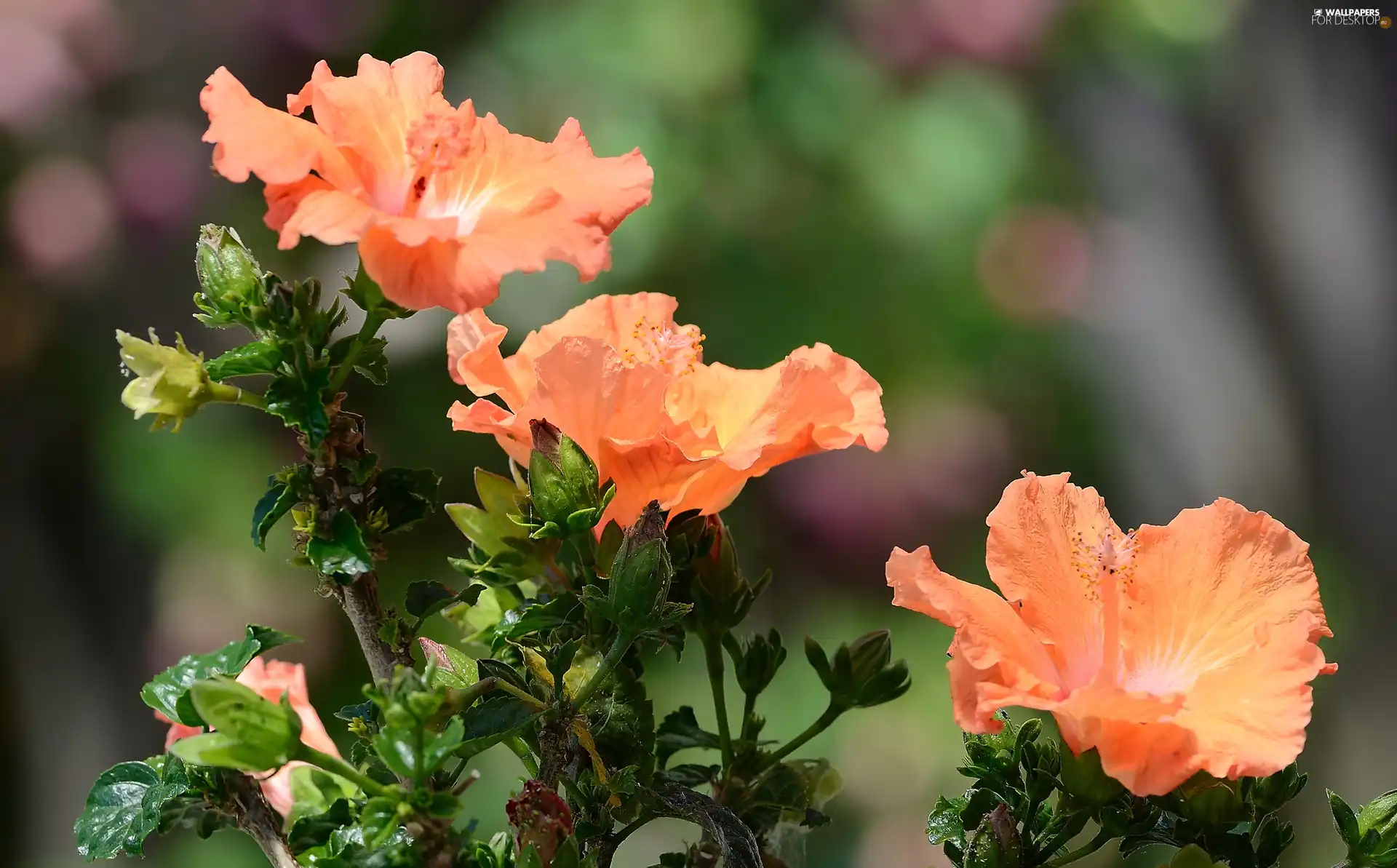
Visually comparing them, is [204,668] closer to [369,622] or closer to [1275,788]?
[369,622]

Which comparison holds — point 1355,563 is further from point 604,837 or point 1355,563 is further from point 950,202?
point 604,837

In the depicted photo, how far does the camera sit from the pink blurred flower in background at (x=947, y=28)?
1.65 m

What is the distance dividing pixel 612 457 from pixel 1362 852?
0.23 m

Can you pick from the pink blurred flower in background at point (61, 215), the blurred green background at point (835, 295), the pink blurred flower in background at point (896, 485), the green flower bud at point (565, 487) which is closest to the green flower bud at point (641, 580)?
the green flower bud at point (565, 487)

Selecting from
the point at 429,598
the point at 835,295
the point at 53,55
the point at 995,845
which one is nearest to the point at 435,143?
the point at 429,598

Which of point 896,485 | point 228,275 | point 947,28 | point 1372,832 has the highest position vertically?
point 947,28

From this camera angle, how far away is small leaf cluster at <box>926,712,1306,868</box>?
33 centimetres

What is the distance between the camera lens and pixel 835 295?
1627 mm

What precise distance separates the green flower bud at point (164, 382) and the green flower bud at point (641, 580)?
11cm

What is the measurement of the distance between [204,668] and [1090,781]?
242 mm

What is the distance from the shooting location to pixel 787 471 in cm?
162

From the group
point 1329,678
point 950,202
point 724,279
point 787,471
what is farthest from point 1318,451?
point 724,279

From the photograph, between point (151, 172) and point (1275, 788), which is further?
point (151, 172)

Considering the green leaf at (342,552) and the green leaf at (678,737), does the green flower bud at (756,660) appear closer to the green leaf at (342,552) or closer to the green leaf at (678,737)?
the green leaf at (678,737)
